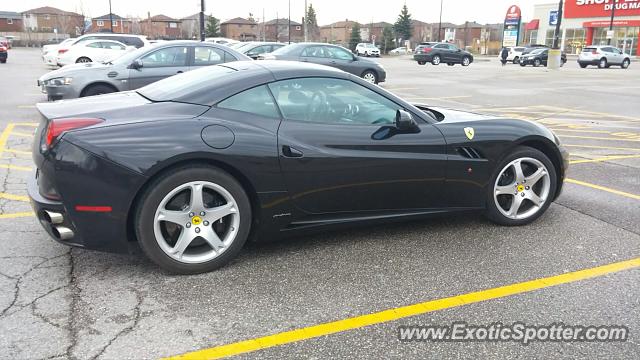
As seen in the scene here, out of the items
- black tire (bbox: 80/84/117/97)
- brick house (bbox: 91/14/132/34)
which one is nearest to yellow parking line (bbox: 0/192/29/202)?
black tire (bbox: 80/84/117/97)

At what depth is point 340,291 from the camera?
133 inches

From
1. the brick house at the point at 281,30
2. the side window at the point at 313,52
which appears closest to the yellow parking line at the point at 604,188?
the side window at the point at 313,52

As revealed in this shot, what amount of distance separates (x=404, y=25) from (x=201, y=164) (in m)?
84.0

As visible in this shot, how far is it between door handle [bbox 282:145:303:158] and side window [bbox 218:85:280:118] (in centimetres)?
26

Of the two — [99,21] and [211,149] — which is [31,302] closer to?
[211,149]

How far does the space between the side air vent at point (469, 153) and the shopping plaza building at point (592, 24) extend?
59.7m

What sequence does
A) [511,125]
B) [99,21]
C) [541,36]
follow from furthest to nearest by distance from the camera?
[99,21] < [541,36] < [511,125]

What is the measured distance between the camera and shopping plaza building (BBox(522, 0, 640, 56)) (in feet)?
178

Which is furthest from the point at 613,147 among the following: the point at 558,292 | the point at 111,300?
the point at 111,300

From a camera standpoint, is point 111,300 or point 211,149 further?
point 211,149

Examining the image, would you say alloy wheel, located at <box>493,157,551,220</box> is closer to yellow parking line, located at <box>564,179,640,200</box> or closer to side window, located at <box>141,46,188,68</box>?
yellow parking line, located at <box>564,179,640,200</box>

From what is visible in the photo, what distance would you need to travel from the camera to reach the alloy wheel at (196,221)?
134 inches

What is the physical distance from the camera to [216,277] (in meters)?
3.55

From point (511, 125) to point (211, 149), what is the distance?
2.59 metres
